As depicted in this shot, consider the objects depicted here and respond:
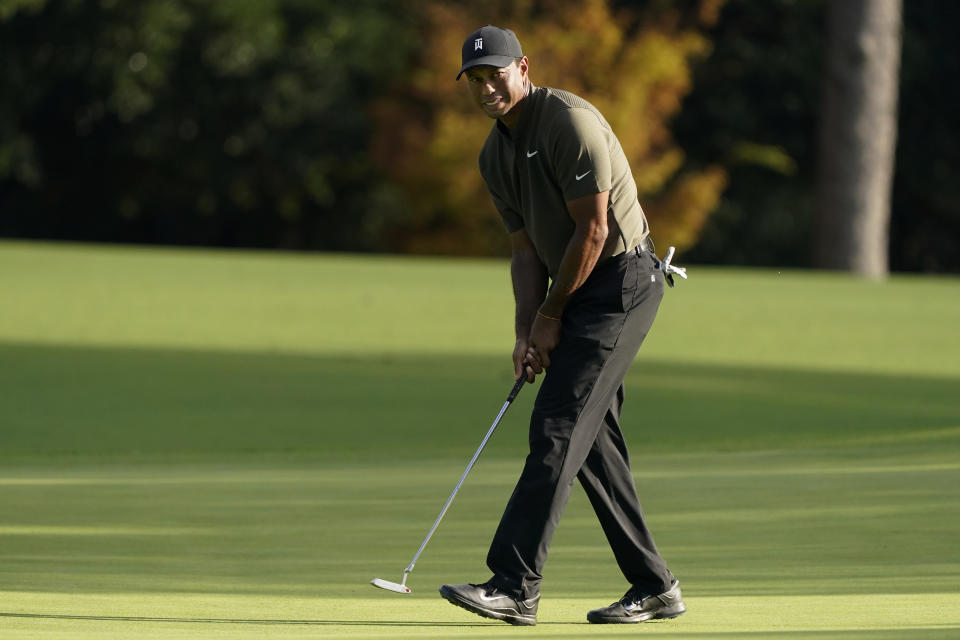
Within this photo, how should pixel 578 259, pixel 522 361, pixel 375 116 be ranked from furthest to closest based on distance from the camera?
pixel 375 116 < pixel 522 361 < pixel 578 259

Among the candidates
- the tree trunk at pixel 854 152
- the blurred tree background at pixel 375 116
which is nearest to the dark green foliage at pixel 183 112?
the blurred tree background at pixel 375 116

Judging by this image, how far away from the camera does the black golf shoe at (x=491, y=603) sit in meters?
5.31

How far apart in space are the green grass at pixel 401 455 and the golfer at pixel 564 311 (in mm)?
191

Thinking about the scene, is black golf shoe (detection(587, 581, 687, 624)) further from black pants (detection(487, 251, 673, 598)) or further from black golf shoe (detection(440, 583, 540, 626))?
black golf shoe (detection(440, 583, 540, 626))

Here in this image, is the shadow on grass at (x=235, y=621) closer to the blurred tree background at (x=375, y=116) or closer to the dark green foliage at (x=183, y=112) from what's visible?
the blurred tree background at (x=375, y=116)

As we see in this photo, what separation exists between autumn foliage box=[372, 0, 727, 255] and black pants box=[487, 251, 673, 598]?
35461 millimetres

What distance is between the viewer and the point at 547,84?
4347 centimetres

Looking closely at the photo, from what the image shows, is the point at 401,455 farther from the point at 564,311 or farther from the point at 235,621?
the point at 235,621

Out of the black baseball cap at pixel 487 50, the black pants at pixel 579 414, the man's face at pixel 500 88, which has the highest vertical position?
the black baseball cap at pixel 487 50

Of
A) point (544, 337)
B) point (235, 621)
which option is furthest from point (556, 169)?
point (235, 621)

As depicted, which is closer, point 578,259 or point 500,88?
point 578,259

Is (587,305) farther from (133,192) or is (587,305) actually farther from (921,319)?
(133,192)

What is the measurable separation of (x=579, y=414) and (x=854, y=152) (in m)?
32.0

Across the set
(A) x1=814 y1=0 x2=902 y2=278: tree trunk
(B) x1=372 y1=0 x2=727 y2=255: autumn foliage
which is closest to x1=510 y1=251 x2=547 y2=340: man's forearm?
(A) x1=814 y1=0 x2=902 y2=278: tree trunk
